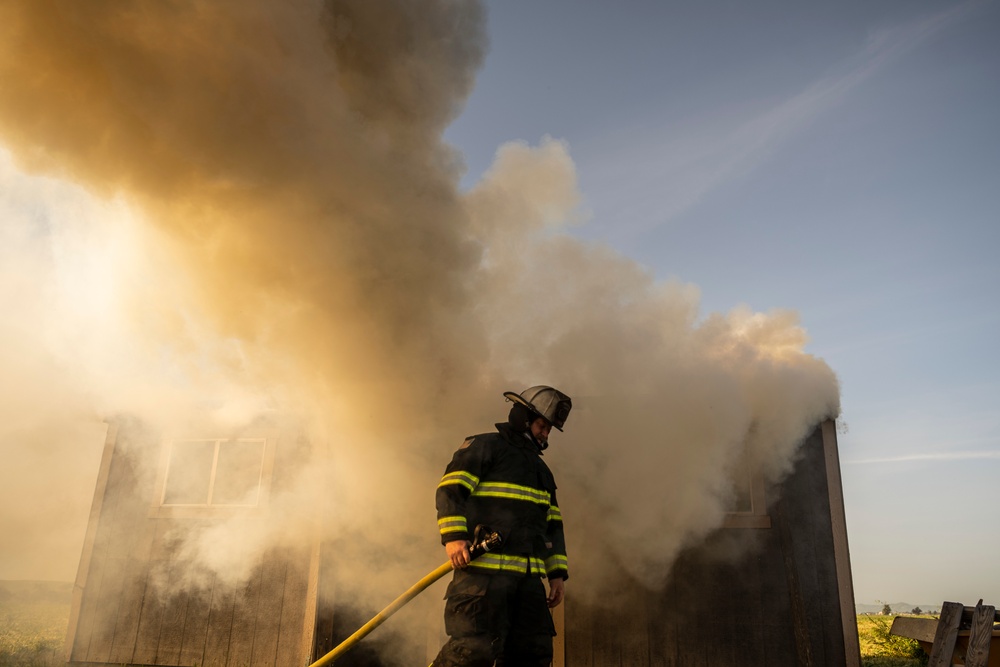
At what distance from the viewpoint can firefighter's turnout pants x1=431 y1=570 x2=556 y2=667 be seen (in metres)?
3.56

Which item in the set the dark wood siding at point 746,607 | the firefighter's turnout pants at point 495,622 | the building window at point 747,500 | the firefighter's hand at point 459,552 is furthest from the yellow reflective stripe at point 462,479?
the building window at point 747,500

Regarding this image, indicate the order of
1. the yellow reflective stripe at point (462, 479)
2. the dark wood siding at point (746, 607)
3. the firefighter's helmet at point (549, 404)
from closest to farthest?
the yellow reflective stripe at point (462, 479), the firefighter's helmet at point (549, 404), the dark wood siding at point (746, 607)

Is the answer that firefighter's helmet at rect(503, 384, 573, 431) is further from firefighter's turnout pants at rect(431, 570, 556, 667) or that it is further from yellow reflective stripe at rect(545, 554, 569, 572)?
firefighter's turnout pants at rect(431, 570, 556, 667)

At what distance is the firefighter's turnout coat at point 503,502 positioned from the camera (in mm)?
3764

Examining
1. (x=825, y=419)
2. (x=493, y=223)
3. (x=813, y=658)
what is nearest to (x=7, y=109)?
(x=493, y=223)

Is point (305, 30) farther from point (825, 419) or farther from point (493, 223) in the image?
point (825, 419)

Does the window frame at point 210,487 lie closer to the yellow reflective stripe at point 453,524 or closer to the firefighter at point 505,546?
the firefighter at point 505,546

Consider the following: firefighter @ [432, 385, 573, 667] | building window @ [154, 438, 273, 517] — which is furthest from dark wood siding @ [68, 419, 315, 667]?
firefighter @ [432, 385, 573, 667]

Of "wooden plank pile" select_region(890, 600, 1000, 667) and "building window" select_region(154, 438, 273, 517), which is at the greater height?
"building window" select_region(154, 438, 273, 517)

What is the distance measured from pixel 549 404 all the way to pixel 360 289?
208 cm

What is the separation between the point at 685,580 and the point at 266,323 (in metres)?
4.55

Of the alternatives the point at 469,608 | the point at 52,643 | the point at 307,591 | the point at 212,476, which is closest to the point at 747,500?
the point at 469,608

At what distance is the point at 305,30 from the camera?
502cm

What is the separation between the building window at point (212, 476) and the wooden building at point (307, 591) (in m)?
0.01
